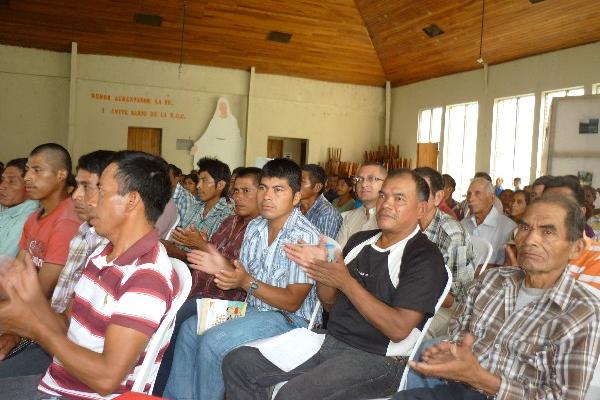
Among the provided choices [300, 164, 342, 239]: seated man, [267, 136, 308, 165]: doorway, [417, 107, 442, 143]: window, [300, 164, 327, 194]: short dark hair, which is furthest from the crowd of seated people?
[267, 136, 308, 165]: doorway

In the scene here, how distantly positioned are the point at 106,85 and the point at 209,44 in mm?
2402

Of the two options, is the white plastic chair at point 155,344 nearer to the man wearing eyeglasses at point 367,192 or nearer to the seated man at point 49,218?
the seated man at point 49,218

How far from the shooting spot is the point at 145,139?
41.4 ft

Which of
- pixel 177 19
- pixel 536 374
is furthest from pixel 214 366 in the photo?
pixel 177 19

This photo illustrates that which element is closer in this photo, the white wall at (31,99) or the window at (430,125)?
the white wall at (31,99)

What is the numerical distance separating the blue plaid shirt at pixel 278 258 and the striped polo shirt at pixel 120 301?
0.94 meters

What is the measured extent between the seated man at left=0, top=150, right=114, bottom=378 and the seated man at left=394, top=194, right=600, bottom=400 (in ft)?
4.45

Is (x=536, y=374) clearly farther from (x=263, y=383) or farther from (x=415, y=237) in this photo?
(x=263, y=383)

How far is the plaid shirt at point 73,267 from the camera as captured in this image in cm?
234

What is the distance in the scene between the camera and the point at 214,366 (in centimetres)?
246

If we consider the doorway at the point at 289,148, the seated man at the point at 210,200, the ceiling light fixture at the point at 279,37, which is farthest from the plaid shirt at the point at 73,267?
the doorway at the point at 289,148

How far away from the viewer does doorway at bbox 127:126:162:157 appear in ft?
41.0

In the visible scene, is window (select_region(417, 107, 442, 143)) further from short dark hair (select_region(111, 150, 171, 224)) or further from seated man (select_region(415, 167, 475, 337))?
short dark hair (select_region(111, 150, 171, 224))

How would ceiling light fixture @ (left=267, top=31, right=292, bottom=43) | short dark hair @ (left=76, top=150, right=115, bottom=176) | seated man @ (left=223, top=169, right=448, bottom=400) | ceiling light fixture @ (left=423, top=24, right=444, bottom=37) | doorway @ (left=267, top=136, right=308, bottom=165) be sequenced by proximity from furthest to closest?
doorway @ (left=267, top=136, right=308, bottom=165), ceiling light fixture @ (left=267, top=31, right=292, bottom=43), ceiling light fixture @ (left=423, top=24, right=444, bottom=37), short dark hair @ (left=76, top=150, right=115, bottom=176), seated man @ (left=223, top=169, right=448, bottom=400)
